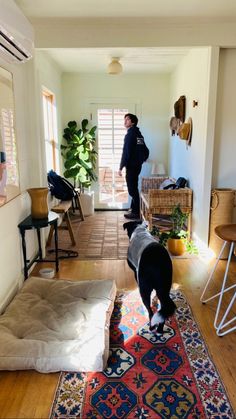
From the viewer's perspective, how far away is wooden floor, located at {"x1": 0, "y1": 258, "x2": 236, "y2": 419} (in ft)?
5.35

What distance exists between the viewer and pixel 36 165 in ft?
10.7

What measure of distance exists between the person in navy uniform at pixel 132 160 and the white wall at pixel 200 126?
86 centimetres

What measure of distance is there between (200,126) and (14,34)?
7.42ft

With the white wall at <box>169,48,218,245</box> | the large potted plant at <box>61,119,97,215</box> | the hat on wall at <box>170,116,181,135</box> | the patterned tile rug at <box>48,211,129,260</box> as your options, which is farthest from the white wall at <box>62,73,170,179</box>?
the patterned tile rug at <box>48,211,129,260</box>

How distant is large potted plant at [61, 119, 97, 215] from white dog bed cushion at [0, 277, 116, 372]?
8.93ft

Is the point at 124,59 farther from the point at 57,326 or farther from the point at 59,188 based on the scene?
the point at 57,326

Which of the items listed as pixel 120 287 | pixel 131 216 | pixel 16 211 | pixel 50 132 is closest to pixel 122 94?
→ pixel 50 132

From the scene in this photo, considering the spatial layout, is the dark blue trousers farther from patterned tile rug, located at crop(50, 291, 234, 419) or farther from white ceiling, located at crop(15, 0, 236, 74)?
patterned tile rug, located at crop(50, 291, 234, 419)

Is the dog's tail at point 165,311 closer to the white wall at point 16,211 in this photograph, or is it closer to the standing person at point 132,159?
the white wall at point 16,211

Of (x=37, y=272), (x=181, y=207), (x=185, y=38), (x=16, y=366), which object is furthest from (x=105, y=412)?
(x=185, y=38)

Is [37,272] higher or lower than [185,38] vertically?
lower

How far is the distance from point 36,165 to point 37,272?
41.7 inches

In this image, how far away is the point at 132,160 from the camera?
5055 millimetres

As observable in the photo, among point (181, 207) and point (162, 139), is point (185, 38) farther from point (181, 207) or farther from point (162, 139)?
point (162, 139)
